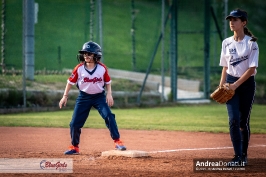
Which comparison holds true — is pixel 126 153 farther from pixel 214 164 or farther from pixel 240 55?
pixel 240 55

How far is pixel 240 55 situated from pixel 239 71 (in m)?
0.21

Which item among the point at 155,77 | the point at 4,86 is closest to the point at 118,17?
the point at 155,77

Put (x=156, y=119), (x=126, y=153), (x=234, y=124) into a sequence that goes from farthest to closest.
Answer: (x=156, y=119) < (x=126, y=153) < (x=234, y=124)

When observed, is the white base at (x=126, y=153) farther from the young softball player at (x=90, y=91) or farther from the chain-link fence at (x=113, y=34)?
the chain-link fence at (x=113, y=34)

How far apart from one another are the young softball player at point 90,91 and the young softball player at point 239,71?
5.77ft

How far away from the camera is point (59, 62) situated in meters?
21.3

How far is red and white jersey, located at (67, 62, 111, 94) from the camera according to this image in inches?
373

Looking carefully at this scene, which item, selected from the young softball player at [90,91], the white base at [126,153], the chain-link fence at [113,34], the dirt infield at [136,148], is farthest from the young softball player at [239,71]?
the chain-link fence at [113,34]

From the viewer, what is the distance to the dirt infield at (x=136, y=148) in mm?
7926

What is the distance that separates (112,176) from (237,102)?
2.13 metres

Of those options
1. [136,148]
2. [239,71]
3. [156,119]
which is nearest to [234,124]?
[239,71]

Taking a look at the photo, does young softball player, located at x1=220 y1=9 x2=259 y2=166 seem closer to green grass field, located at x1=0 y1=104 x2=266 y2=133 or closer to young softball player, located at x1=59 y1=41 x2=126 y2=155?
young softball player, located at x1=59 y1=41 x2=126 y2=155

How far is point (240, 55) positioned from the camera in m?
8.52

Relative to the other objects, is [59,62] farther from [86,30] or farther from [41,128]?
[41,128]
